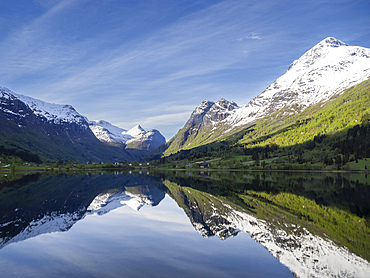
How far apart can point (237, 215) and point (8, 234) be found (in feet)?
84.3

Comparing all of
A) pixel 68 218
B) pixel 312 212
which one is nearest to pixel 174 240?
pixel 68 218

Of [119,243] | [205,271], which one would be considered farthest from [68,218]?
[205,271]

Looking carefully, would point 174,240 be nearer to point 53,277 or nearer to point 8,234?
point 53,277

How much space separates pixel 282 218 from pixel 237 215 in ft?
18.1

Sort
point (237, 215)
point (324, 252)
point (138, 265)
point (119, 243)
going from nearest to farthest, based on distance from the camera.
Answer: point (138, 265) < point (324, 252) < point (119, 243) < point (237, 215)

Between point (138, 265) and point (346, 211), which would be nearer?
point (138, 265)

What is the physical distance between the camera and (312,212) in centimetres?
3753

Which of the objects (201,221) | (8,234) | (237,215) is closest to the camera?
(8,234)

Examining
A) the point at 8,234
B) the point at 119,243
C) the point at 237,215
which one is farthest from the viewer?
the point at 237,215

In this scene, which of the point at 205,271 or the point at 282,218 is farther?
the point at 282,218

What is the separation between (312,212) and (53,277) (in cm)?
3275

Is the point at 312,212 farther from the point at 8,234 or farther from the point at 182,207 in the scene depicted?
the point at 8,234

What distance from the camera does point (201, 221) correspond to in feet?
110

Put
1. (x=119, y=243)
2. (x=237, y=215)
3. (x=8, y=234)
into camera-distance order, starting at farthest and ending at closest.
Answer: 1. (x=237, y=215)
2. (x=8, y=234)
3. (x=119, y=243)
